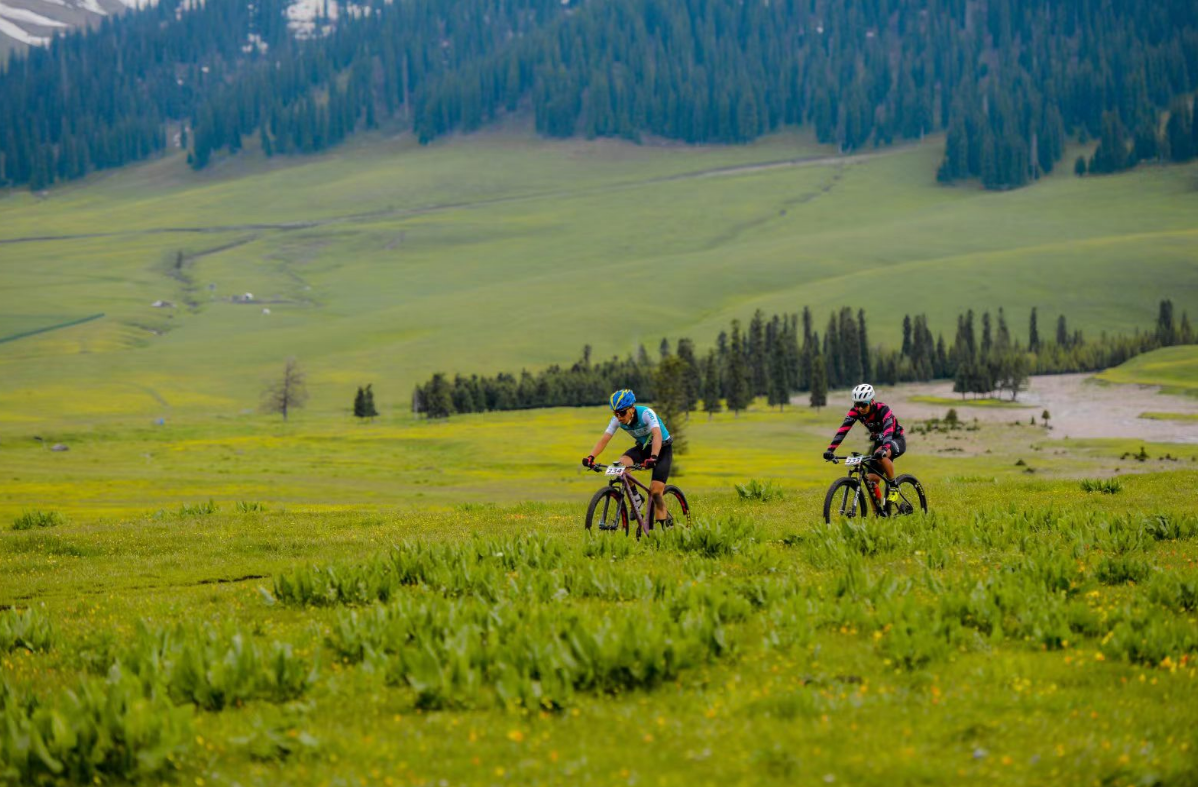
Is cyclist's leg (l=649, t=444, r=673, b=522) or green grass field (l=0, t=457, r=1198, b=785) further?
cyclist's leg (l=649, t=444, r=673, b=522)

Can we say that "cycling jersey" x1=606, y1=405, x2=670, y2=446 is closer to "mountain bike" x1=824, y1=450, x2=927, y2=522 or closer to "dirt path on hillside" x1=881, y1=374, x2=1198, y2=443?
"mountain bike" x1=824, y1=450, x2=927, y2=522

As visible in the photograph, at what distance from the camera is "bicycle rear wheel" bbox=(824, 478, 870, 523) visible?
20.7 m

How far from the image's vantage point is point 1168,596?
12.3 metres

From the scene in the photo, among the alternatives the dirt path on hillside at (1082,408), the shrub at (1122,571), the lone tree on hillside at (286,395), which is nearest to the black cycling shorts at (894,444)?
the shrub at (1122,571)

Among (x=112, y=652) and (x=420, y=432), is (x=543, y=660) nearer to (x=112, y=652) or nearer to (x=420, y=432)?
(x=112, y=652)

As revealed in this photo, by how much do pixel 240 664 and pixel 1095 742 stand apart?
754 centimetres

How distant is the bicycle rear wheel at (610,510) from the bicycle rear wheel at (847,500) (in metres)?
3.92

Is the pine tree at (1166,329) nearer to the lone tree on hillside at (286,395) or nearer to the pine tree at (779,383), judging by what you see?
the pine tree at (779,383)

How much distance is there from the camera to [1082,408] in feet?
433

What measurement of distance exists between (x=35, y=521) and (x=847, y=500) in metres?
21.5

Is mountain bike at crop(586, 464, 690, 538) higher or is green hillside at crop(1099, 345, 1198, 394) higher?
mountain bike at crop(586, 464, 690, 538)

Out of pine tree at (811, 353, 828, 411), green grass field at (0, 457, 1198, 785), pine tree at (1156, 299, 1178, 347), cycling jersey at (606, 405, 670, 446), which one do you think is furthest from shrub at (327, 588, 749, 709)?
pine tree at (1156, 299, 1178, 347)

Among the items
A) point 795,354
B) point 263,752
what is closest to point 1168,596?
point 263,752

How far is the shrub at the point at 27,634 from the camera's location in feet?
42.1
